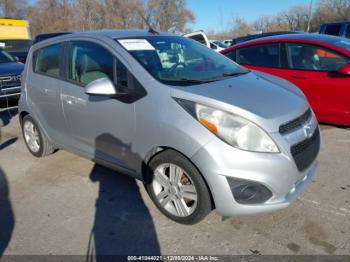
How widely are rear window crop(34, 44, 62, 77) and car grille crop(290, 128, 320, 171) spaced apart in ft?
9.17

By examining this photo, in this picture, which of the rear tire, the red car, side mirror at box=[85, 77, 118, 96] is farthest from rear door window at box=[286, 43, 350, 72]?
the rear tire

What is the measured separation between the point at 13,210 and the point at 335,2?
227 feet

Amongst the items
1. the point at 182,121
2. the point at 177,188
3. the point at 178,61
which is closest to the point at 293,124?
the point at 182,121

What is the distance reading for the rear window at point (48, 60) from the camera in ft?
13.5

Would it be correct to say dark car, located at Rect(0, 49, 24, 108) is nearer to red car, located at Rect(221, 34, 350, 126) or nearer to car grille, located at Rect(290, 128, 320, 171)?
red car, located at Rect(221, 34, 350, 126)

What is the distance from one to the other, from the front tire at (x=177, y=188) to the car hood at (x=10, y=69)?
18.5 feet

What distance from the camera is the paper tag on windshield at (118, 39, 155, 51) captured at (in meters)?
3.44

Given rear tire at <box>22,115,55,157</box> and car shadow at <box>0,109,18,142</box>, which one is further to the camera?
car shadow at <box>0,109,18,142</box>

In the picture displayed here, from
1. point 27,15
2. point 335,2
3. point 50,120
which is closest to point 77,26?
point 27,15

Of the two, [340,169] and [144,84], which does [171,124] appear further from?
[340,169]

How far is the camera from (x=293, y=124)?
9.37ft

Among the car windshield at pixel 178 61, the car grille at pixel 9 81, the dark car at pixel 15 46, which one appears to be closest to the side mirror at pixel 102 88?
the car windshield at pixel 178 61

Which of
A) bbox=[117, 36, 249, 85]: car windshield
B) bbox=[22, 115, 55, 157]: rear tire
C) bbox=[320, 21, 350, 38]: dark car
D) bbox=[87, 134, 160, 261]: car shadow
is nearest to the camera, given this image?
bbox=[87, 134, 160, 261]: car shadow

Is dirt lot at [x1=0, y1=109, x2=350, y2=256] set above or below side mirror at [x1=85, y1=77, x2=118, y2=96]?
below
